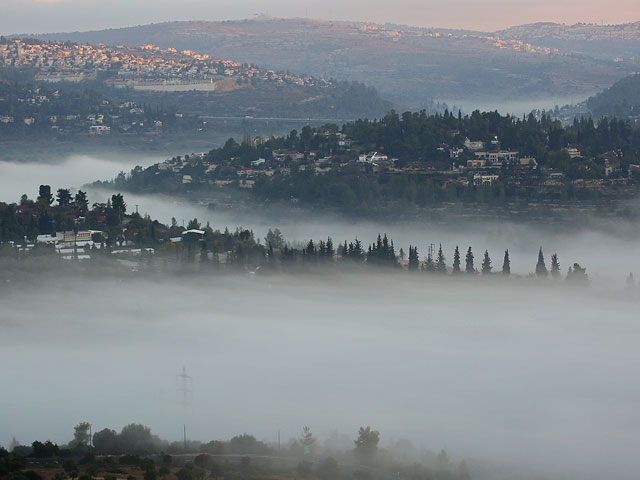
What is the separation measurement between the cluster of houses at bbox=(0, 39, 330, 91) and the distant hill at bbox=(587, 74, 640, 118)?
80.9 feet

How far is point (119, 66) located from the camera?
141250mm

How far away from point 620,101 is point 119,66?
157 feet

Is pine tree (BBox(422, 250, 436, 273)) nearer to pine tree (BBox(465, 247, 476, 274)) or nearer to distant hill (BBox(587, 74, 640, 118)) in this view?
pine tree (BBox(465, 247, 476, 274))

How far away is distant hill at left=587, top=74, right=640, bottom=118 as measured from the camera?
363 ft

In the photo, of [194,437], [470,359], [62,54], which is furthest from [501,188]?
[62,54]

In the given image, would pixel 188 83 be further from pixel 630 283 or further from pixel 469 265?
pixel 630 283

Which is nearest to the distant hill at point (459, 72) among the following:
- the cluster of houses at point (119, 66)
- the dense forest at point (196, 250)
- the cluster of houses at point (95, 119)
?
the cluster of houses at point (119, 66)

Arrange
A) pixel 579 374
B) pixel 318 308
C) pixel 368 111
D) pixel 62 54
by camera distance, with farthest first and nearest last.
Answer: pixel 62 54 < pixel 368 111 < pixel 318 308 < pixel 579 374

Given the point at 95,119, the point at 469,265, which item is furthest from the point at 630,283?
the point at 95,119

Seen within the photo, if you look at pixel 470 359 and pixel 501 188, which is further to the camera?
pixel 501 188

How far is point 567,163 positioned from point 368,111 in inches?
2142

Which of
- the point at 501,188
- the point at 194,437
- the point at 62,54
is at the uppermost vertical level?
the point at 62,54

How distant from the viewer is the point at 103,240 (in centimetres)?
5353

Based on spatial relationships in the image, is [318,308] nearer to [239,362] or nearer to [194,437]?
[239,362]
